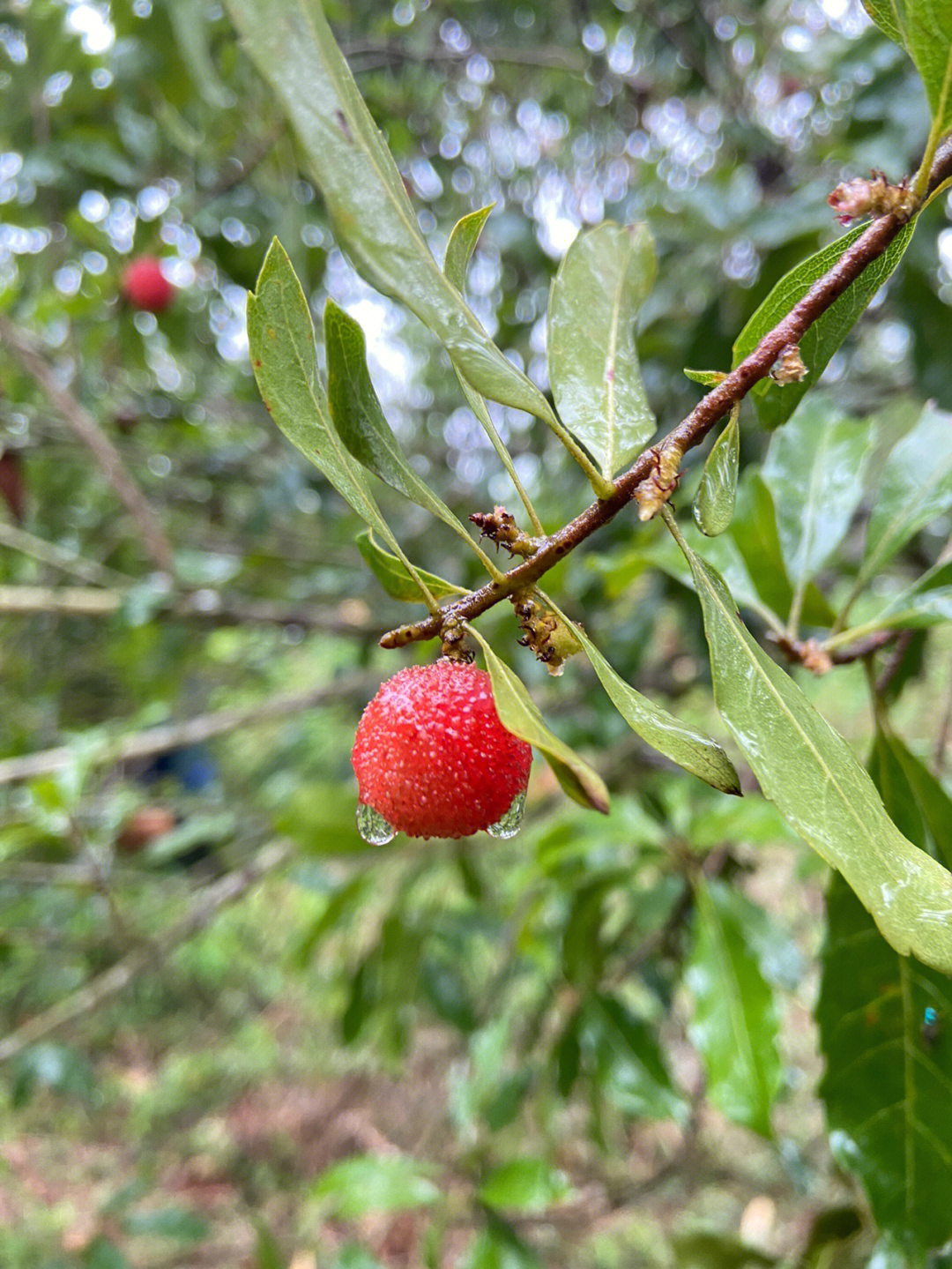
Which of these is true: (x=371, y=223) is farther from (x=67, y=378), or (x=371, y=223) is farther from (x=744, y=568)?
(x=67, y=378)

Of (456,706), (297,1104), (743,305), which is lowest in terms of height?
(297,1104)

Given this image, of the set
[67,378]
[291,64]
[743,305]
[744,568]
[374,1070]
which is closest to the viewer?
[291,64]

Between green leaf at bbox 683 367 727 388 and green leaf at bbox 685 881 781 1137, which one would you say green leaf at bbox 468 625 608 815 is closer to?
green leaf at bbox 683 367 727 388

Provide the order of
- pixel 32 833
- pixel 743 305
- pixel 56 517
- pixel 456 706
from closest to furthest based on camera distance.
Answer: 1. pixel 456 706
2. pixel 743 305
3. pixel 32 833
4. pixel 56 517

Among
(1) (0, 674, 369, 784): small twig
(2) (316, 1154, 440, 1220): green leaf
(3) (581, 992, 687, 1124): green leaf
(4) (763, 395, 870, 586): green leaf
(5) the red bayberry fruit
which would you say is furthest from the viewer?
(5) the red bayberry fruit

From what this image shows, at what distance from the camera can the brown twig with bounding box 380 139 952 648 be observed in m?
0.34

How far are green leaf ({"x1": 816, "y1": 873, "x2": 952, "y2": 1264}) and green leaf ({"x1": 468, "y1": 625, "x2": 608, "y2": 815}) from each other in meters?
0.31

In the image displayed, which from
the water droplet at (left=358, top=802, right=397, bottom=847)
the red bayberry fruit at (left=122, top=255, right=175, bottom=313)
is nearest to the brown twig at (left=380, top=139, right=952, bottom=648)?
the water droplet at (left=358, top=802, right=397, bottom=847)

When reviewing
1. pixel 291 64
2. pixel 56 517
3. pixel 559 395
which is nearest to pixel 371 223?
pixel 291 64

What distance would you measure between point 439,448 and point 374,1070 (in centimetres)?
207

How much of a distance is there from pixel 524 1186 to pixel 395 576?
902 mm

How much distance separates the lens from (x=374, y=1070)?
9.59 ft

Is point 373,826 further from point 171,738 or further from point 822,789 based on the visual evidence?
point 171,738

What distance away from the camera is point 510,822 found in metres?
0.42
